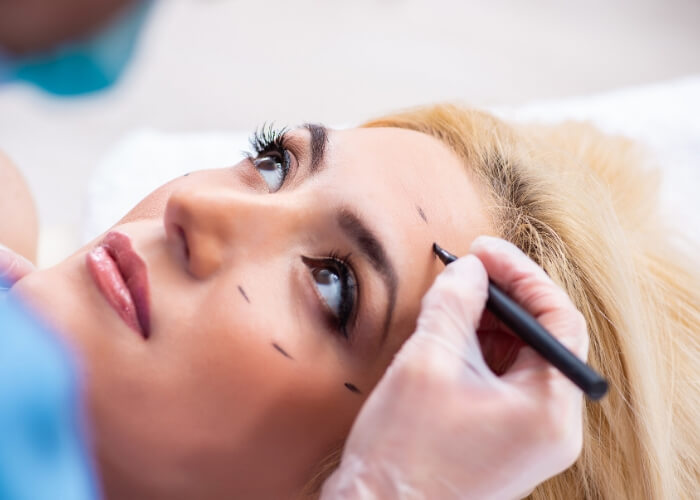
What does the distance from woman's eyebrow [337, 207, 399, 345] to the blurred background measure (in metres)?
1.33

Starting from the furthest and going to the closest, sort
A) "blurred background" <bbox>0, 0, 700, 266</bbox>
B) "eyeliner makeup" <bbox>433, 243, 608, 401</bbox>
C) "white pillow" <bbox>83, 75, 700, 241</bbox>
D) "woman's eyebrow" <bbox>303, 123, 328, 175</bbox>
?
"blurred background" <bbox>0, 0, 700, 266</bbox> → "white pillow" <bbox>83, 75, 700, 241</bbox> → "woman's eyebrow" <bbox>303, 123, 328, 175</bbox> → "eyeliner makeup" <bbox>433, 243, 608, 401</bbox>

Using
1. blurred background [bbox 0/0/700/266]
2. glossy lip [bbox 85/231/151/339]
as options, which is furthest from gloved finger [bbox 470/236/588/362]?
blurred background [bbox 0/0/700/266]

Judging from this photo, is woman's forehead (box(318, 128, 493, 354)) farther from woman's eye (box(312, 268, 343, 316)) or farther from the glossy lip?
the glossy lip

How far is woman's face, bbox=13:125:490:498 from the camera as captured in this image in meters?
0.67

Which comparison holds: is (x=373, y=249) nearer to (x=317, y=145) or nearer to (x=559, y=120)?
(x=317, y=145)

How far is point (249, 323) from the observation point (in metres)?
0.68

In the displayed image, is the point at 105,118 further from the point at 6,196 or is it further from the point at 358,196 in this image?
the point at 358,196

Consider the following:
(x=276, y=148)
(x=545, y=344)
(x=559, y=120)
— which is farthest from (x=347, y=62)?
(x=545, y=344)

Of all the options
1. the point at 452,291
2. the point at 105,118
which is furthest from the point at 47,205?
the point at 452,291

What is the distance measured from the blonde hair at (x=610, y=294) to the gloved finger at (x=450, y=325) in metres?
0.17

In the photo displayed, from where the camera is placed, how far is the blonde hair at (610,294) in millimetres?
812

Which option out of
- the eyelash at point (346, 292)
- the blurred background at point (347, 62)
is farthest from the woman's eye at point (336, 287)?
the blurred background at point (347, 62)

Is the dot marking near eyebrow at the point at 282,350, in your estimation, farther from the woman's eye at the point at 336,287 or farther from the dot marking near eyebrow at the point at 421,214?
the dot marking near eyebrow at the point at 421,214

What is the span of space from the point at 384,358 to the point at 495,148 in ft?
1.19
